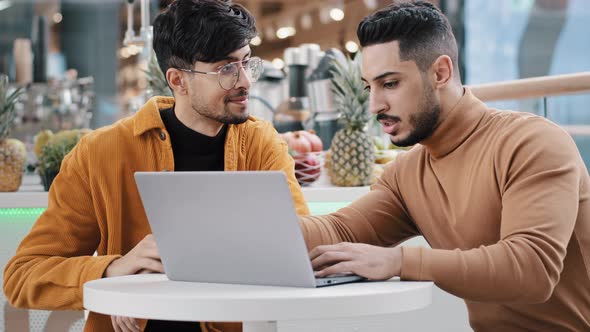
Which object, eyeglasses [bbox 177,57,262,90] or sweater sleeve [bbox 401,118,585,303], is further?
eyeglasses [bbox 177,57,262,90]

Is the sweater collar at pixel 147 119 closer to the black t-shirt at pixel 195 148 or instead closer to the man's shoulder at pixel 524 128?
the black t-shirt at pixel 195 148

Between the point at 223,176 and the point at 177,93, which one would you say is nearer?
the point at 223,176

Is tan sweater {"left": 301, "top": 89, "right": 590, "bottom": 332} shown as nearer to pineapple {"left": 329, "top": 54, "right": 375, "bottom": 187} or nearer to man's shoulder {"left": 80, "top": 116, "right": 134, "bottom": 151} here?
man's shoulder {"left": 80, "top": 116, "right": 134, "bottom": 151}

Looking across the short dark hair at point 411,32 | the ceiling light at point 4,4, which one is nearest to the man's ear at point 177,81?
the short dark hair at point 411,32

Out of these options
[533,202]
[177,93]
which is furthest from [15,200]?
[533,202]

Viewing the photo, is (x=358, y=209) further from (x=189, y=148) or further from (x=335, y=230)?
(x=189, y=148)

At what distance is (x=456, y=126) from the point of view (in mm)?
2066

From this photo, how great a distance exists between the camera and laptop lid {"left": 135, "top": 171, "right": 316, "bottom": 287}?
157cm

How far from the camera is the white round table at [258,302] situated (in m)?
1.47

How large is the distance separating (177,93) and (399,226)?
28.6 inches

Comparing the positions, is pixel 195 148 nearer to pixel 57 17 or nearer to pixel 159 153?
pixel 159 153

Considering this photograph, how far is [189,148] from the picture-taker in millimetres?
2469

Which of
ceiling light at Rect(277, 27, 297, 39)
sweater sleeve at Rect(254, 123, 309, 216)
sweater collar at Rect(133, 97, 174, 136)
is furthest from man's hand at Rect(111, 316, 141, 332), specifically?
ceiling light at Rect(277, 27, 297, 39)

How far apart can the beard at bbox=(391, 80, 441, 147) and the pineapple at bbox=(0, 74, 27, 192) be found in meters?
1.85
